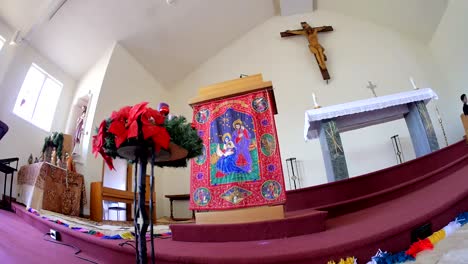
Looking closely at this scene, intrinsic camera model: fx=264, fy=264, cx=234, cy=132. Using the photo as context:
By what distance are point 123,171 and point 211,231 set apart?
4127mm

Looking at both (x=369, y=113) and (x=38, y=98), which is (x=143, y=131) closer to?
(x=369, y=113)

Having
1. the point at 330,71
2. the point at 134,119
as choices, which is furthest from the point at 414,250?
the point at 330,71

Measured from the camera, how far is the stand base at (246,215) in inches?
75.0

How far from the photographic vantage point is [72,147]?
16.0 ft

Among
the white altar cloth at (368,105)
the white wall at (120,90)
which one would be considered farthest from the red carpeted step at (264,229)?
the white wall at (120,90)

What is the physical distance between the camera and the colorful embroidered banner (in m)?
2.00

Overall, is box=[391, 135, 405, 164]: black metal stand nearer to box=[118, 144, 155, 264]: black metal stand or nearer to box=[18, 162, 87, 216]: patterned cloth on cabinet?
box=[118, 144, 155, 264]: black metal stand

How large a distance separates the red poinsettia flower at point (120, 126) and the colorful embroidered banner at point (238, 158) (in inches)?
39.5

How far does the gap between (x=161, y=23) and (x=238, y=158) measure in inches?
178

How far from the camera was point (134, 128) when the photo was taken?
3.12 ft

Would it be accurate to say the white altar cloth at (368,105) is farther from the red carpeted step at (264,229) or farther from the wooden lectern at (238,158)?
the red carpeted step at (264,229)

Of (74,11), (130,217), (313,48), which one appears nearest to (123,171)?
(130,217)

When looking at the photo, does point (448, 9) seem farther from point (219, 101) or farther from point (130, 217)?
point (130, 217)

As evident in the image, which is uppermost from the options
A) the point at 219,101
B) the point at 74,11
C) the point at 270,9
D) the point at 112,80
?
the point at 270,9
